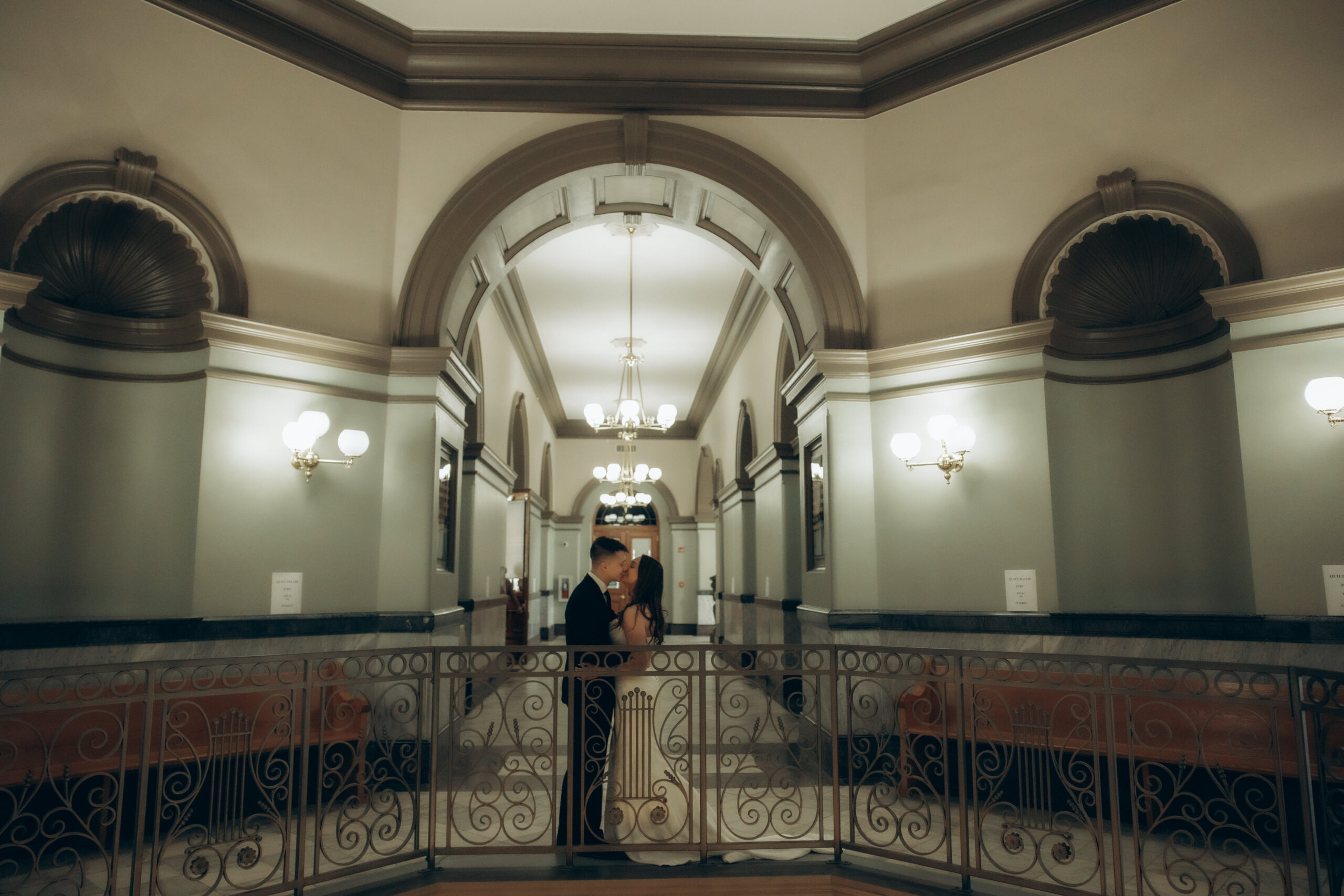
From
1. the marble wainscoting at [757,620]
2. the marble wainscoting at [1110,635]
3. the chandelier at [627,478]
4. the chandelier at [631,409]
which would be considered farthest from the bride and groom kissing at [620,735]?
the chandelier at [627,478]

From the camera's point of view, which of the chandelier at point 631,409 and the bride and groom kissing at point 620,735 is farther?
the chandelier at point 631,409

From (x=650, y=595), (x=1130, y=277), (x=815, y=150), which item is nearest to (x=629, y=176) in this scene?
(x=815, y=150)

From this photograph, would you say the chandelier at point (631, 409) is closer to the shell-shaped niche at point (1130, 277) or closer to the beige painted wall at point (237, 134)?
the beige painted wall at point (237, 134)

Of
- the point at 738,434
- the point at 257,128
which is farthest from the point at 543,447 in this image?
the point at 257,128

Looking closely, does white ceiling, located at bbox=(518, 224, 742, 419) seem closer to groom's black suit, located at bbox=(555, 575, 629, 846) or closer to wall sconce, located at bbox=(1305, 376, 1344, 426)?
groom's black suit, located at bbox=(555, 575, 629, 846)

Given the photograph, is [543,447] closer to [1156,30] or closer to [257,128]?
[257,128]

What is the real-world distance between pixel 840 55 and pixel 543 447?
1209 cm

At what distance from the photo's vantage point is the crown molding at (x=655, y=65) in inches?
258

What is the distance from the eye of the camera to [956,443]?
6.25 meters

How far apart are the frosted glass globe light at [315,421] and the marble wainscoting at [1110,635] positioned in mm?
3853

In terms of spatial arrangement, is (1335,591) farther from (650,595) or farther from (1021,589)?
(650,595)

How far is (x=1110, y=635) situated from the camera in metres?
5.86

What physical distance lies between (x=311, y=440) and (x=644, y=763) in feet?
10.6

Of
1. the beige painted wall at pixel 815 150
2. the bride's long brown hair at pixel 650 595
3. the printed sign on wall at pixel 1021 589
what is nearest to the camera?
the bride's long brown hair at pixel 650 595
